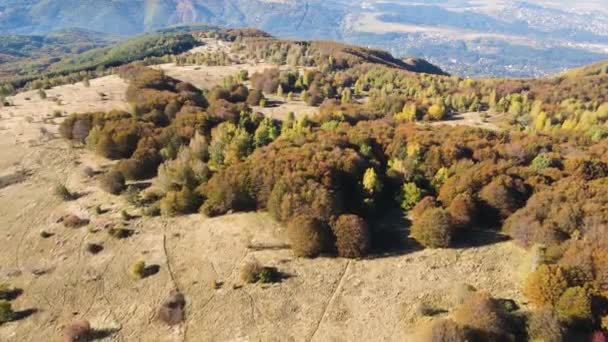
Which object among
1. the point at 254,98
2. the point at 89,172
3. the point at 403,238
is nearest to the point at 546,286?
the point at 403,238

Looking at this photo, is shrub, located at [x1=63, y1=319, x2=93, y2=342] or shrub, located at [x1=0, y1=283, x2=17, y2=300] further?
shrub, located at [x1=0, y1=283, x2=17, y2=300]

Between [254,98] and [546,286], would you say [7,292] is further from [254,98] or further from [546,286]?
[254,98]

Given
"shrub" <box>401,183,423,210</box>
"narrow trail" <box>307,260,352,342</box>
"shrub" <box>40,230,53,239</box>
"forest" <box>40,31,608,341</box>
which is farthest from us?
"shrub" <box>401,183,423,210</box>

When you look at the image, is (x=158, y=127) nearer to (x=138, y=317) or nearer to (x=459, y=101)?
(x=138, y=317)

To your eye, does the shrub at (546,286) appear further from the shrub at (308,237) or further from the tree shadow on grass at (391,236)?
the shrub at (308,237)

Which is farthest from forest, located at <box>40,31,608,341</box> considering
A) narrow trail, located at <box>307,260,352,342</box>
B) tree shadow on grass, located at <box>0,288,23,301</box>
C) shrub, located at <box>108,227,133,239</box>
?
tree shadow on grass, located at <box>0,288,23,301</box>

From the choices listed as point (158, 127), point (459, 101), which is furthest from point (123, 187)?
point (459, 101)

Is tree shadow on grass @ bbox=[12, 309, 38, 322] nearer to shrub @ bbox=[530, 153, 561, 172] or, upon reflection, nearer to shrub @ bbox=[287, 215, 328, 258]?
shrub @ bbox=[287, 215, 328, 258]

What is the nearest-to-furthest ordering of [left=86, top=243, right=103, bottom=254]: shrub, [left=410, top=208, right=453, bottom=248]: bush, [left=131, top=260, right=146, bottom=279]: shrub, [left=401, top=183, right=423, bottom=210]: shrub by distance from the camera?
[left=131, top=260, right=146, bottom=279]: shrub < [left=410, top=208, right=453, bottom=248]: bush < [left=86, top=243, right=103, bottom=254]: shrub < [left=401, top=183, right=423, bottom=210]: shrub
